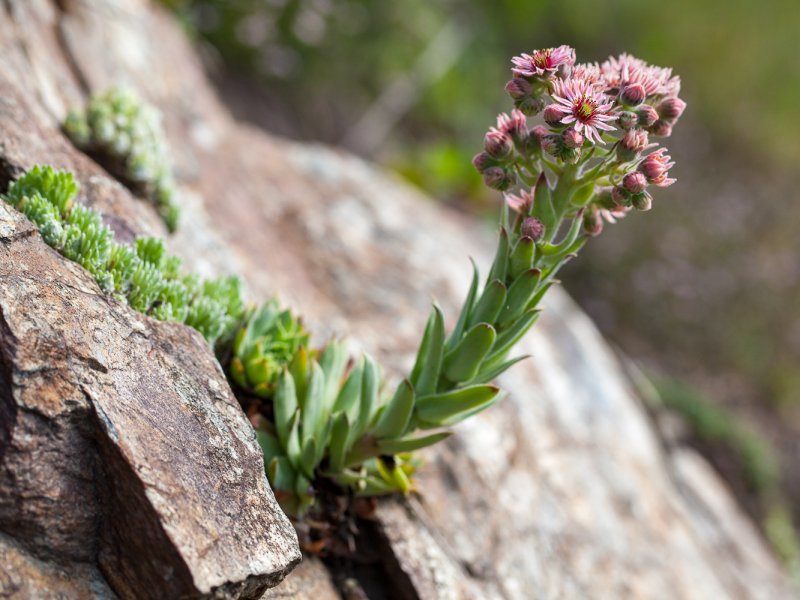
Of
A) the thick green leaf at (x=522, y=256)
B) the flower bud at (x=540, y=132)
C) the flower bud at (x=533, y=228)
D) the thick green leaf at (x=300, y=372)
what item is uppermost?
the flower bud at (x=540, y=132)

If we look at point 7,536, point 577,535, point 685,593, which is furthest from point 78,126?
point 685,593

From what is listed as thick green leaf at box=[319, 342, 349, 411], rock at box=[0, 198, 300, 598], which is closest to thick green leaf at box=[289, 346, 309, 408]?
thick green leaf at box=[319, 342, 349, 411]

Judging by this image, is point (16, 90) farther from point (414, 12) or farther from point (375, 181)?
point (414, 12)

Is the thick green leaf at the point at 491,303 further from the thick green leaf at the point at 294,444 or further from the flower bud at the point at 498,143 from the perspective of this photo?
the thick green leaf at the point at 294,444

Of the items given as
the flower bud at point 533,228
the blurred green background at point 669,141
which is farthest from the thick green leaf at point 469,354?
the blurred green background at point 669,141

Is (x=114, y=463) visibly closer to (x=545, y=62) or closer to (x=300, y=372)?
(x=300, y=372)

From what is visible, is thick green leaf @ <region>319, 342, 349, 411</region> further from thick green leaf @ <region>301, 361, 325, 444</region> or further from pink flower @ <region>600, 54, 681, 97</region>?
pink flower @ <region>600, 54, 681, 97</region>
